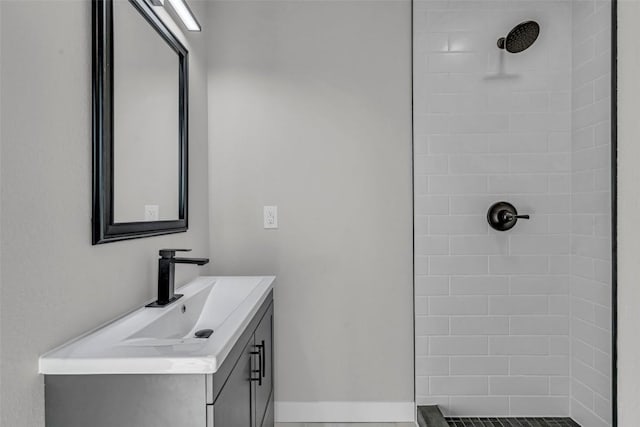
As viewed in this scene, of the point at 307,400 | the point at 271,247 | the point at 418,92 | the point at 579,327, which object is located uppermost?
the point at 418,92

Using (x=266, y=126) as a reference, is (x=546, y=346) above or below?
below

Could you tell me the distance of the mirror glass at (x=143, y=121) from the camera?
4.74 feet

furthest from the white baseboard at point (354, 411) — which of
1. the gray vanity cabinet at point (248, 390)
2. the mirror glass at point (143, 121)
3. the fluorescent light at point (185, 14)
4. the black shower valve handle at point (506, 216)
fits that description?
the fluorescent light at point (185, 14)

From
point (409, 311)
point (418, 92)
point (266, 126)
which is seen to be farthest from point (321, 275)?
point (418, 92)

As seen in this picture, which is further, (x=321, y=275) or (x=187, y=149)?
(x=321, y=275)

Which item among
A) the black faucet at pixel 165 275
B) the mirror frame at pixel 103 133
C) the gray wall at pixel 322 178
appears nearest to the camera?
the mirror frame at pixel 103 133

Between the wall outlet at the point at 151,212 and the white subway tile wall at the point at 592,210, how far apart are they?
54.9 inches

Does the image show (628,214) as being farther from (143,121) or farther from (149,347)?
(143,121)

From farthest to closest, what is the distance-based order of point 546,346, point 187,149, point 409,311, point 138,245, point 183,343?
point 409,311 < point 546,346 < point 187,149 < point 138,245 < point 183,343

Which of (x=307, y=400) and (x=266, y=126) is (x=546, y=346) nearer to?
(x=307, y=400)

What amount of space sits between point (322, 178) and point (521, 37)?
3.87ft

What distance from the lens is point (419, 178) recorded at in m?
2.40

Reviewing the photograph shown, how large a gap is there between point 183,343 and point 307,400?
155cm

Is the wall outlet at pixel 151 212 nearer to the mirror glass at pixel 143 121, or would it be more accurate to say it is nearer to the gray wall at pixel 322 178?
the mirror glass at pixel 143 121
